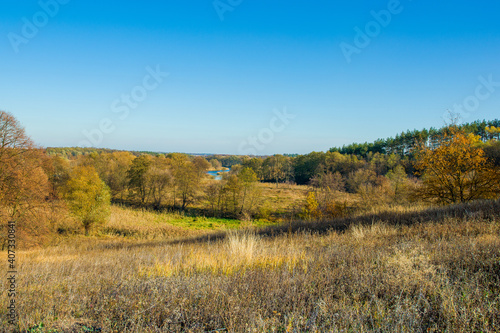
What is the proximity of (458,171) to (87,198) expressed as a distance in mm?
38243

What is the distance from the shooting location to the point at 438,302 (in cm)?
271

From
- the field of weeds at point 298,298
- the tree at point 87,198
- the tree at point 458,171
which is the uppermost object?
the tree at point 458,171

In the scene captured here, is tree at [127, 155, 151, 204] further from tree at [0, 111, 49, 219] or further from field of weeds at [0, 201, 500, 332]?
field of weeds at [0, 201, 500, 332]

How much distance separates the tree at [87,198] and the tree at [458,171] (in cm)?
3516

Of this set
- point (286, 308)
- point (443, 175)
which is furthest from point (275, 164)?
point (286, 308)

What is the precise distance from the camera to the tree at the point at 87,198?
94.8 ft

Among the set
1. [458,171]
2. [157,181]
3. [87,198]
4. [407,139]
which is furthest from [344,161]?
[87,198]

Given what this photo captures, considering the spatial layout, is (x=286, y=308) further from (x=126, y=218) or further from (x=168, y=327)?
(x=126, y=218)

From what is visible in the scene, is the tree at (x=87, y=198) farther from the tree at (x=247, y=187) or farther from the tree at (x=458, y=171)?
the tree at (x=458, y=171)

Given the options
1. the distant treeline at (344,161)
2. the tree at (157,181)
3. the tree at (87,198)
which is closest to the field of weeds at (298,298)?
the tree at (87,198)

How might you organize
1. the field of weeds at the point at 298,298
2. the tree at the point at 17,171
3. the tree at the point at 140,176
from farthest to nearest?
the tree at the point at 140,176 < the tree at the point at 17,171 < the field of weeds at the point at 298,298

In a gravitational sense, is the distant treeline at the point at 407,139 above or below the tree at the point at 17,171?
above

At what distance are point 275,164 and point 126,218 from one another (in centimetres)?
6836

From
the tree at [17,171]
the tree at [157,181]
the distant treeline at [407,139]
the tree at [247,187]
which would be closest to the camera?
the tree at [17,171]
